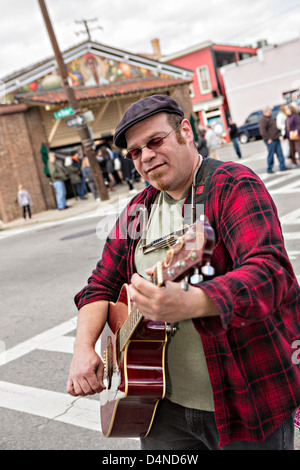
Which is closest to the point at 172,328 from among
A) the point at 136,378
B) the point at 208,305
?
the point at 136,378

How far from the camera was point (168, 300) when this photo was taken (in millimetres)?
1293

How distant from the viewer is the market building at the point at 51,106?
64.6ft

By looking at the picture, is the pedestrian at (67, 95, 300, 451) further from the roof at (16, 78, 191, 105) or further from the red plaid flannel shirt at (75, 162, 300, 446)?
the roof at (16, 78, 191, 105)

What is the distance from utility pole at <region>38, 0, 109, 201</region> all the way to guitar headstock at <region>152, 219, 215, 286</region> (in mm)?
17253

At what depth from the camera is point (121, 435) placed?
219 cm

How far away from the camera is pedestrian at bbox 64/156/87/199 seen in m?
20.7

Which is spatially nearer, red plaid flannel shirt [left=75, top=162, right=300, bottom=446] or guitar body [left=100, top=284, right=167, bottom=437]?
red plaid flannel shirt [left=75, top=162, right=300, bottom=446]

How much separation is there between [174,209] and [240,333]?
58 centimetres

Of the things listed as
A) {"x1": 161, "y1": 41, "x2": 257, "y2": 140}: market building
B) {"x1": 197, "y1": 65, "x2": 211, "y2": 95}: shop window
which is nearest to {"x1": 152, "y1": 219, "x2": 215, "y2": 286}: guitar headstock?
{"x1": 161, "y1": 41, "x2": 257, "y2": 140}: market building

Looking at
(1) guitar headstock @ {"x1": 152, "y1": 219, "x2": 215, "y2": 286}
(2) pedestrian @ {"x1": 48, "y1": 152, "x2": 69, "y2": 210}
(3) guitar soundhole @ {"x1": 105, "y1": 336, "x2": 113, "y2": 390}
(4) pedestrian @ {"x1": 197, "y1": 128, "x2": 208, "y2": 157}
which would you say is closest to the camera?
(1) guitar headstock @ {"x1": 152, "y1": 219, "x2": 215, "y2": 286}

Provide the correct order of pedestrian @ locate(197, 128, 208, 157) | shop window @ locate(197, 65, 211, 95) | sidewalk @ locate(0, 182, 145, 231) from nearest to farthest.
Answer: pedestrian @ locate(197, 128, 208, 157) → sidewalk @ locate(0, 182, 145, 231) → shop window @ locate(197, 65, 211, 95)

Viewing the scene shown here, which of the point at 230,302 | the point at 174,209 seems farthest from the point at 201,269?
the point at 174,209

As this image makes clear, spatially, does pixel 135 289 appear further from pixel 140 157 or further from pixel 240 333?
pixel 140 157
